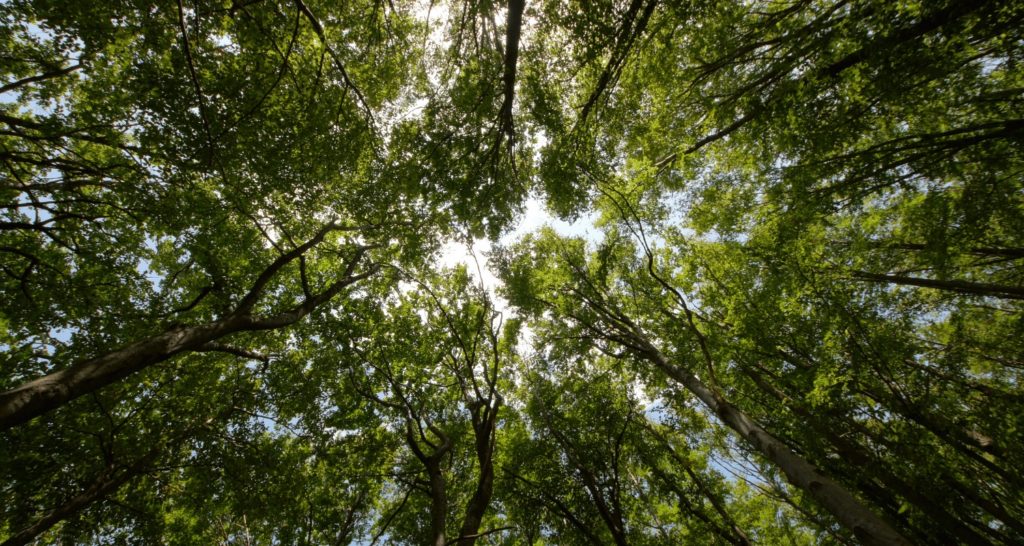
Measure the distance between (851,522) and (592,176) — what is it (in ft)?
22.7

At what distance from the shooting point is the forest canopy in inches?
218

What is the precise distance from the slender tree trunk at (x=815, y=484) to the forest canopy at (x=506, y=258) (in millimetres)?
61

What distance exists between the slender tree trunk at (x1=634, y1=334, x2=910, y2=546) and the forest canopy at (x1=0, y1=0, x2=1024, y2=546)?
6cm

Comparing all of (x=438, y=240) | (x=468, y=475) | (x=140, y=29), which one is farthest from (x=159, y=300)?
(x=468, y=475)

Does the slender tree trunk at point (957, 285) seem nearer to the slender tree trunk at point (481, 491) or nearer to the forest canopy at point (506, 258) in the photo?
the forest canopy at point (506, 258)

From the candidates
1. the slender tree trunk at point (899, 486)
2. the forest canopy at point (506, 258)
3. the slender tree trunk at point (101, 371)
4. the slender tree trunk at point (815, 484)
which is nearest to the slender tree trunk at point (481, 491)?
the forest canopy at point (506, 258)

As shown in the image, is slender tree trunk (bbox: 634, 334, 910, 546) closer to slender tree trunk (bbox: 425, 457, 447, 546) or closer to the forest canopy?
the forest canopy

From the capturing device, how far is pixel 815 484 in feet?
15.3

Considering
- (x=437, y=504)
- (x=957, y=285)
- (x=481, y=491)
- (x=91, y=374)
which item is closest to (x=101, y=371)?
(x=91, y=374)

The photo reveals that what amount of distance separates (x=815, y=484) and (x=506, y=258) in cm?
925

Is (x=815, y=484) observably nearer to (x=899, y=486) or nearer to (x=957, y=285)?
(x=899, y=486)

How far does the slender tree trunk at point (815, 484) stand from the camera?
3.81 meters

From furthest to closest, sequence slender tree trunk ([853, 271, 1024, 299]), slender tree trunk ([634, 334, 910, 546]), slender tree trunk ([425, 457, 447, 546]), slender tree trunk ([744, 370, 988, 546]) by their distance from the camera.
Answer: slender tree trunk ([853, 271, 1024, 299]) → slender tree trunk ([744, 370, 988, 546]) → slender tree trunk ([634, 334, 910, 546]) → slender tree trunk ([425, 457, 447, 546])

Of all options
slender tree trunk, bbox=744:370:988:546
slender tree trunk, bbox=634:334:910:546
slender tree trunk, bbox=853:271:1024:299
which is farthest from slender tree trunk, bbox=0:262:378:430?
slender tree trunk, bbox=853:271:1024:299
